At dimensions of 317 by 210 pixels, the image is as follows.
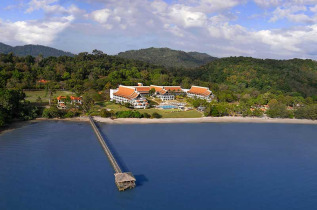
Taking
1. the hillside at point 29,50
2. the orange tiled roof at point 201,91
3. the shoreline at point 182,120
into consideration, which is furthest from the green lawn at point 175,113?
the hillside at point 29,50

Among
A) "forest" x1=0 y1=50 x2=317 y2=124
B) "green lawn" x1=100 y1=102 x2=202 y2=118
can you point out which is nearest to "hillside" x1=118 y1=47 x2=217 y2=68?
"forest" x1=0 y1=50 x2=317 y2=124

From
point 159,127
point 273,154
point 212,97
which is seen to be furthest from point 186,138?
point 212,97

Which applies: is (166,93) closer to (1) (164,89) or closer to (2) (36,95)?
(1) (164,89)

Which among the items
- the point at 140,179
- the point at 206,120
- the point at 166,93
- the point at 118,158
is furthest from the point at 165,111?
the point at 140,179

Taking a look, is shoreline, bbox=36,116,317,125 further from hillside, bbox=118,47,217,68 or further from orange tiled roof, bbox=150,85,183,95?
hillside, bbox=118,47,217,68

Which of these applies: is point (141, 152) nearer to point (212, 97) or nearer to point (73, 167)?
point (73, 167)
